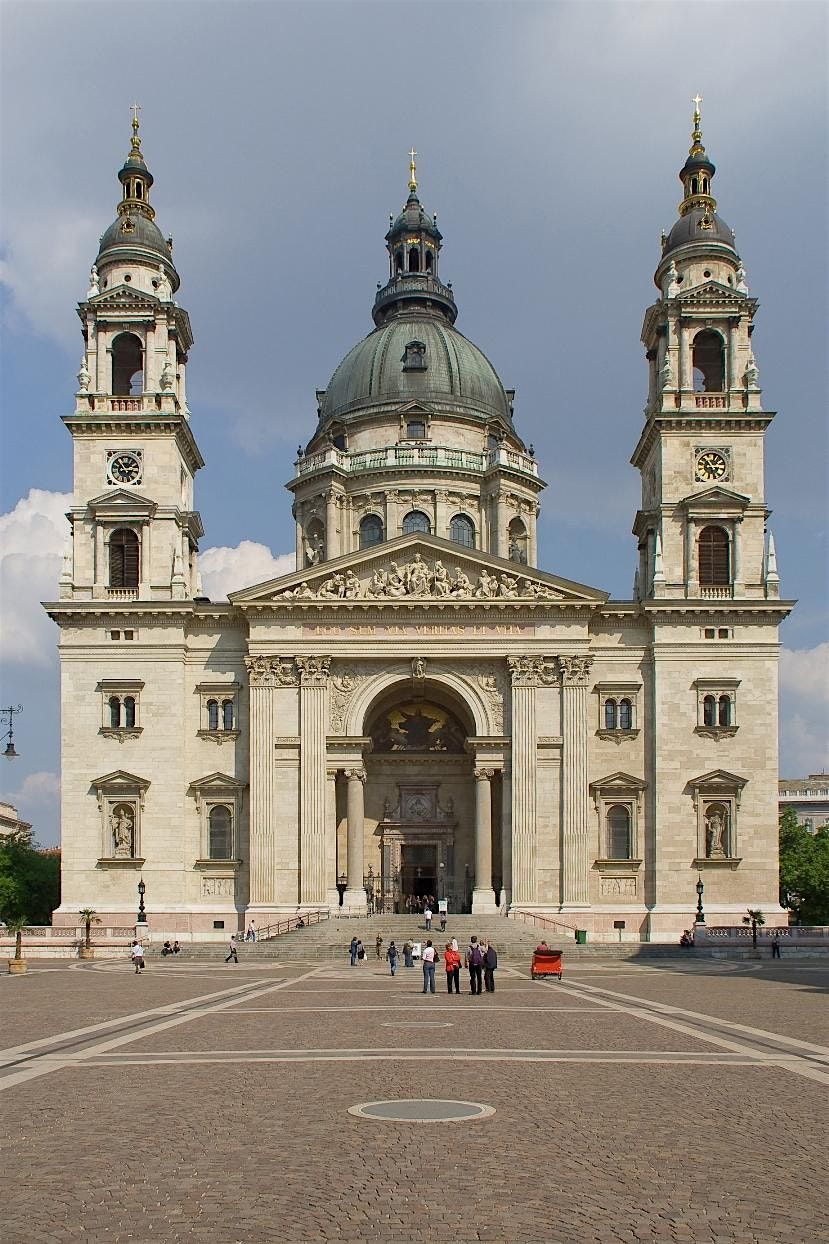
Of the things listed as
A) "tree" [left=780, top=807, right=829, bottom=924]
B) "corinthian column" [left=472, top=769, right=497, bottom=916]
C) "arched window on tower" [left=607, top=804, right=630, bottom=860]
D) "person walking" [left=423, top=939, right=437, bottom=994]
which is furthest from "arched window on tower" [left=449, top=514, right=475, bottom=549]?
"person walking" [left=423, top=939, right=437, bottom=994]

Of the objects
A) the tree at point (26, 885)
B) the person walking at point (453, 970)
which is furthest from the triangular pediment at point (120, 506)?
the person walking at point (453, 970)

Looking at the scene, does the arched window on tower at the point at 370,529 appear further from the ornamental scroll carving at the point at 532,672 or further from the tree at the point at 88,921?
the tree at the point at 88,921

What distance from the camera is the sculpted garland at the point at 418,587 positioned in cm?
7156

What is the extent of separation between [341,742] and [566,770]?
428 inches

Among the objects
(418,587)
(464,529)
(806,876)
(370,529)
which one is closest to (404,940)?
(418,587)

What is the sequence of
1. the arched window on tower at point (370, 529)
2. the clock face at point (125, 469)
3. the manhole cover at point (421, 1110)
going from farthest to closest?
the arched window on tower at point (370, 529) → the clock face at point (125, 469) → the manhole cover at point (421, 1110)

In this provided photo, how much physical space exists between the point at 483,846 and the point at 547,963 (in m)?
Answer: 24.8

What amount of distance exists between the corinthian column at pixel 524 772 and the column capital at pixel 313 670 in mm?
8870

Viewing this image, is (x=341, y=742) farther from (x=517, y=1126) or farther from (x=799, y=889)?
(x=517, y=1126)

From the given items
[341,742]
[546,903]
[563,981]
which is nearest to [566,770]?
[546,903]

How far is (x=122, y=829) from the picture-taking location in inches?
2781

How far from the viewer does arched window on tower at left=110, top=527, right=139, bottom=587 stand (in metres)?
73.4

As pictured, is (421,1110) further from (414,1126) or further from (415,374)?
(415,374)

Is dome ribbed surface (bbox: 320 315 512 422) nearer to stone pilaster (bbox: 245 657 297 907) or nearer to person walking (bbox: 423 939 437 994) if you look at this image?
stone pilaster (bbox: 245 657 297 907)
